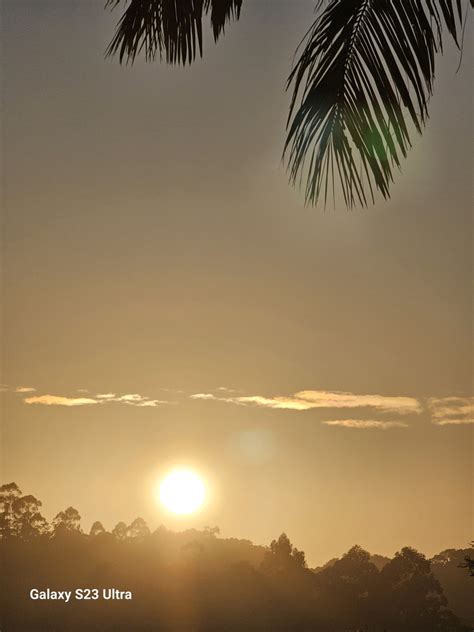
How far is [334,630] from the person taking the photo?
86.2 metres

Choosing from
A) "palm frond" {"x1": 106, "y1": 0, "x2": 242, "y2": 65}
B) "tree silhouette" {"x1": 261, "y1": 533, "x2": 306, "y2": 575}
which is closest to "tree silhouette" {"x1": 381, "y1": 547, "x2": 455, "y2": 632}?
"tree silhouette" {"x1": 261, "y1": 533, "x2": 306, "y2": 575}

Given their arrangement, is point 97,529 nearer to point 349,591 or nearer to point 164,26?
point 349,591

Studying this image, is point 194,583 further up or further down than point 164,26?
further down

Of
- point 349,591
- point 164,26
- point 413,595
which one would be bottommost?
point 413,595

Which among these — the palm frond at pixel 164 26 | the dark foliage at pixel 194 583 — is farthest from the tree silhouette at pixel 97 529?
the palm frond at pixel 164 26

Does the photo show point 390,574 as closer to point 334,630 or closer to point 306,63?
point 334,630

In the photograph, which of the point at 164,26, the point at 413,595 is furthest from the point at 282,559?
the point at 164,26

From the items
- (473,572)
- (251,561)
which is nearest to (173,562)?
(251,561)

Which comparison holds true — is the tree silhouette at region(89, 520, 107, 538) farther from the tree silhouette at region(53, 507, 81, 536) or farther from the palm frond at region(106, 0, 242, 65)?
the palm frond at region(106, 0, 242, 65)

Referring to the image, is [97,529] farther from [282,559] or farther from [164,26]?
[164,26]

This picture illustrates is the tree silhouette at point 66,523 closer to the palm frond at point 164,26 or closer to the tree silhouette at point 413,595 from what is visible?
the tree silhouette at point 413,595

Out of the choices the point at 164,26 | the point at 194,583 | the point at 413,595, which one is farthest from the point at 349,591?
the point at 164,26

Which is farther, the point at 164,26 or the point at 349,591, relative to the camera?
the point at 349,591

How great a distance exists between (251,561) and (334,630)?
15.2 meters
